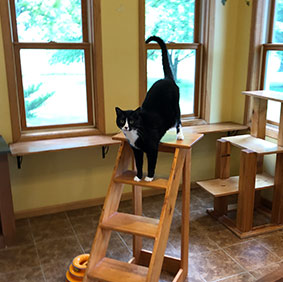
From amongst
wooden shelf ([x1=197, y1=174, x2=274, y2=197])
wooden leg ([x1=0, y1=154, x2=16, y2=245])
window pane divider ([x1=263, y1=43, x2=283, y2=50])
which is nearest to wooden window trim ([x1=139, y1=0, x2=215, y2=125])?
window pane divider ([x1=263, y1=43, x2=283, y2=50])

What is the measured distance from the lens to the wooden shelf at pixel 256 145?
111 inches

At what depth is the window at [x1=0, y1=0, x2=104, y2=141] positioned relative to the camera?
296 cm

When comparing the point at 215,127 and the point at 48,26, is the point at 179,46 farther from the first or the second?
the point at 48,26

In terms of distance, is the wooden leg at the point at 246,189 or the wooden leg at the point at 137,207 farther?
the wooden leg at the point at 246,189

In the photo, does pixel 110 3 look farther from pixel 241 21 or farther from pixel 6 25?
pixel 241 21

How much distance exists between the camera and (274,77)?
11.1 ft

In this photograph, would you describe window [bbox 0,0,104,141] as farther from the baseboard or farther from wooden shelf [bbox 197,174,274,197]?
wooden shelf [bbox 197,174,274,197]

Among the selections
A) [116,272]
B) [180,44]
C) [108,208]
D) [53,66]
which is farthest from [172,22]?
[116,272]

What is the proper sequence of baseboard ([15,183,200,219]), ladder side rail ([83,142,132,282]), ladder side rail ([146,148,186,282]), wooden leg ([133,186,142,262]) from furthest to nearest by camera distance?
baseboard ([15,183,200,219])
wooden leg ([133,186,142,262])
ladder side rail ([83,142,132,282])
ladder side rail ([146,148,186,282])

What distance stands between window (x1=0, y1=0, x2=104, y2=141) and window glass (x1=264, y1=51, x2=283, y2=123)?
5.42 ft

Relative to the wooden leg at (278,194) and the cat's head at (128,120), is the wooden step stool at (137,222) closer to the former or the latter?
the cat's head at (128,120)

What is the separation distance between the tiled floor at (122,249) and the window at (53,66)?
824mm

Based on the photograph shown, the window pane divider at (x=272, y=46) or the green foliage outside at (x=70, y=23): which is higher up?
the green foliage outside at (x=70, y=23)

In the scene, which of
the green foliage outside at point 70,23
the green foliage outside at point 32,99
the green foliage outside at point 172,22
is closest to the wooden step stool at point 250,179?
the green foliage outside at point 70,23
